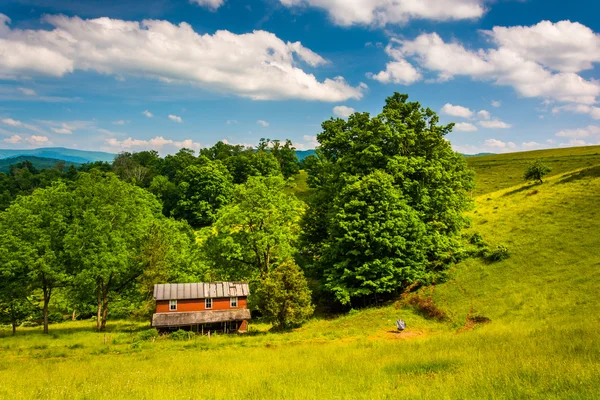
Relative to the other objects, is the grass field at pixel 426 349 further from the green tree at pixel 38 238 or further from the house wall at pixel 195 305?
the green tree at pixel 38 238

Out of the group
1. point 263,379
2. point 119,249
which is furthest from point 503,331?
point 119,249

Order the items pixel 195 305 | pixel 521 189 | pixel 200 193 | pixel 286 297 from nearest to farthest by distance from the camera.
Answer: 1. pixel 286 297
2. pixel 195 305
3. pixel 521 189
4. pixel 200 193

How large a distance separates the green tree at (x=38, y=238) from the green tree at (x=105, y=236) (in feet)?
3.63

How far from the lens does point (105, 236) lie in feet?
111

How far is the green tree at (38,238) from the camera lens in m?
31.8

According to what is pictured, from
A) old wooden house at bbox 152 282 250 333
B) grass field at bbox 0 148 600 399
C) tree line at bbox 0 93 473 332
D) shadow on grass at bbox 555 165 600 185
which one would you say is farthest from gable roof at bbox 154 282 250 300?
shadow on grass at bbox 555 165 600 185

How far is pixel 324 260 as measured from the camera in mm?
36750

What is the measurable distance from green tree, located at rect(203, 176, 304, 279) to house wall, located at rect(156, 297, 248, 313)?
12.7ft

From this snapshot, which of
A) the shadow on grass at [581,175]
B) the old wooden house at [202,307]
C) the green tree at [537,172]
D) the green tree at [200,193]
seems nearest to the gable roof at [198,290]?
the old wooden house at [202,307]

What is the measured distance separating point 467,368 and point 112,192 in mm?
36399

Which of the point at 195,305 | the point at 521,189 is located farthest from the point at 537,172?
the point at 195,305

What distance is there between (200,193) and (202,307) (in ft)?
189

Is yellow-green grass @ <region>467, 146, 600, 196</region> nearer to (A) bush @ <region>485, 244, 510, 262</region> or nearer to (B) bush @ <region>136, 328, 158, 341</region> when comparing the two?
(A) bush @ <region>485, 244, 510, 262</region>

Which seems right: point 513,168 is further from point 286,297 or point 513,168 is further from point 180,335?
point 180,335
